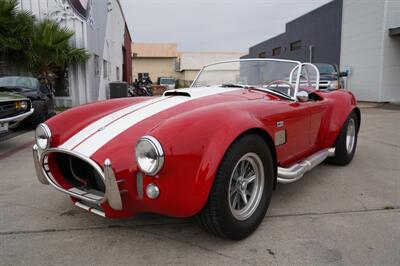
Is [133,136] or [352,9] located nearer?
[133,136]

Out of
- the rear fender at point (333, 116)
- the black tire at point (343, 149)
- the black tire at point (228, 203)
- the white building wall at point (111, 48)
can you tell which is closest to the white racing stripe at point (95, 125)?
the black tire at point (228, 203)

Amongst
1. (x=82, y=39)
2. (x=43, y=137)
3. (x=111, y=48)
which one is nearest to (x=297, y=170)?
(x=43, y=137)

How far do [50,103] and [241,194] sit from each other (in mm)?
7712

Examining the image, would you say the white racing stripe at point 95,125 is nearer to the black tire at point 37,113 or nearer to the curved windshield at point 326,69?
the black tire at point 37,113

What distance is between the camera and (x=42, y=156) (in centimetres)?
244

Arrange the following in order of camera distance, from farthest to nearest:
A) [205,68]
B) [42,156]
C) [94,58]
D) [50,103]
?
[94,58], [50,103], [205,68], [42,156]

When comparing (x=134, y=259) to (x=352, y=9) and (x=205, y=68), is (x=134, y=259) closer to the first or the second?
(x=205, y=68)

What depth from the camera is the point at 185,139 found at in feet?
6.59

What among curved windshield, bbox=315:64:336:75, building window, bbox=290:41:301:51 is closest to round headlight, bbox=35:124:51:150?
curved windshield, bbox=315:64:336:75

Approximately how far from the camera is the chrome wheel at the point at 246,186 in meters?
2.40

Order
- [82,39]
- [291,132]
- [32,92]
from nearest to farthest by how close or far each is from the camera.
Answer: [291,132] < [32,92] < [82,39]

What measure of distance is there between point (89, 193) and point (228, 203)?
37.5 inches

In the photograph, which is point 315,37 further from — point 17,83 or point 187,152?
point 187,152

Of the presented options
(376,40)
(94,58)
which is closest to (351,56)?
(376,40)
